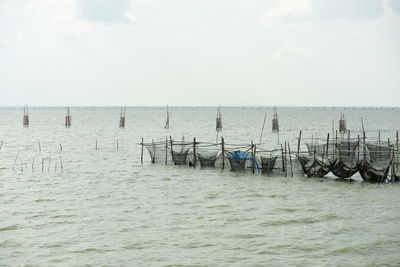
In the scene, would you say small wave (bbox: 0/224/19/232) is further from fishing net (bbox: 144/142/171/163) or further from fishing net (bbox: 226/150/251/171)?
fishing net (bbox: 144/142/171/163)

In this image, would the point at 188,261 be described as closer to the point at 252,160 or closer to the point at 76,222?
the point at 76,222

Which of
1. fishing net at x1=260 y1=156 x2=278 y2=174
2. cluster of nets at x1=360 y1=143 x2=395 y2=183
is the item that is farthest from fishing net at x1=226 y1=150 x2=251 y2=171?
cluster of nets at x1=360 y1=143 x2=395 y2=183

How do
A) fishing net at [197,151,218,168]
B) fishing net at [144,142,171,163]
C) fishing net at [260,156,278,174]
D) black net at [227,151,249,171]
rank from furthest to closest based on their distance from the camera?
fishing net at [144,142,171,163] < fishing net at [197,151,218,168] < black net at [227,151,249,171] < fishing net at [260,156,278,174]

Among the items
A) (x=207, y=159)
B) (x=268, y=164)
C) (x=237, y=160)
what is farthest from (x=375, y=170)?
(x=207, y=159)

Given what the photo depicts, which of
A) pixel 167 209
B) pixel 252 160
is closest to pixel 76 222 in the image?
pixel 167 209

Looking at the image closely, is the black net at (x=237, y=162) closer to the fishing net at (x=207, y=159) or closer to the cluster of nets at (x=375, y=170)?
the fishing net at (x=207, y=159)

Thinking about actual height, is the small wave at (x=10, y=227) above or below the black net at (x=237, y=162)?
below

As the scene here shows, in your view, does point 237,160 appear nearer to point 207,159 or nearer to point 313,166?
point 207,159

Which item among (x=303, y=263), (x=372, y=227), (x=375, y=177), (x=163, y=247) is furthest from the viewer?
(x=375, y=177)

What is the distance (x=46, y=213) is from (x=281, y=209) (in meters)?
8.21

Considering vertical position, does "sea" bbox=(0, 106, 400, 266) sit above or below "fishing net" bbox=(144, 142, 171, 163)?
below

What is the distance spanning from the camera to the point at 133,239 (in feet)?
42.0

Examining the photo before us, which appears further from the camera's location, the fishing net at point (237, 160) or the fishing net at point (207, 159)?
the fishing net at point (207, 159)

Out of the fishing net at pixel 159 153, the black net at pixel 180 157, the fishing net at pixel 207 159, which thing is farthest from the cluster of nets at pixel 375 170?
the fishing net at pixel 159 153
